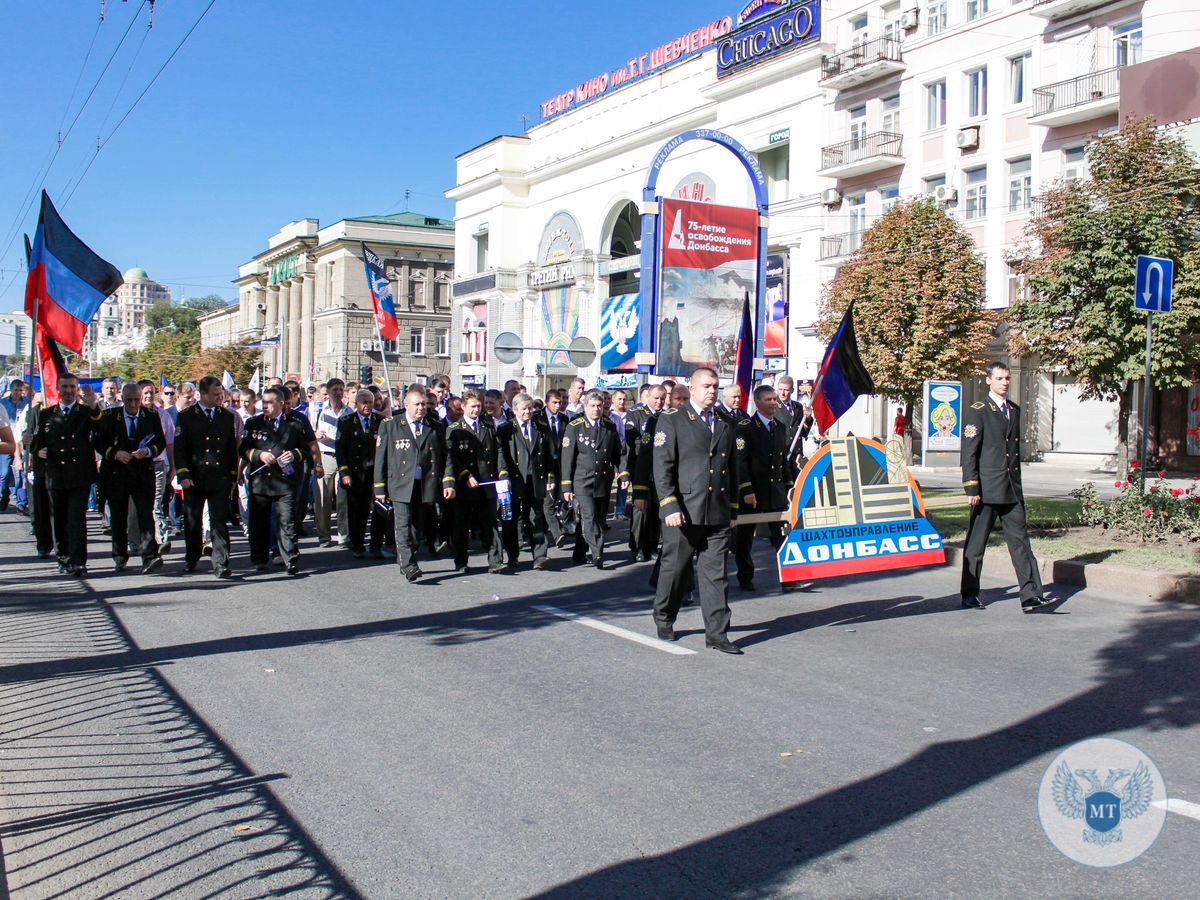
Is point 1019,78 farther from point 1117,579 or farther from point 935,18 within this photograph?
point 1117,579

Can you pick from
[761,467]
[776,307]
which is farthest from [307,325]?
[761,467]

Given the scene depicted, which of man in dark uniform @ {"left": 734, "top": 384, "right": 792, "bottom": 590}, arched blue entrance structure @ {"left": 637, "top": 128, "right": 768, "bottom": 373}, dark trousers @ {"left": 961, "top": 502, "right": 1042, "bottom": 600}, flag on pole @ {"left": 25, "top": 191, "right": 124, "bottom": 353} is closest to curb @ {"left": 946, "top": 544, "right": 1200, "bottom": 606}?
dark trousers @ {"left": 961, "top": 502, "right": 1042, "bottom": 600}

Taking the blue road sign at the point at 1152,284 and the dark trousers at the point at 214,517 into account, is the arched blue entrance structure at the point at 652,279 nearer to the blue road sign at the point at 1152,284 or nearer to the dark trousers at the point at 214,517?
the blue road sign at the point at 1152,284

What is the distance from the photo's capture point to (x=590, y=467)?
40.4 ft

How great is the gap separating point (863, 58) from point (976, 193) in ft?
21.6

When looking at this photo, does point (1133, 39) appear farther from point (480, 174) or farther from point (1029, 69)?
point (480, 174)

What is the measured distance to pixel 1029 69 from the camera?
3362cm

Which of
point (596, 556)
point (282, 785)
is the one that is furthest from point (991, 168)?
point (282, 785)

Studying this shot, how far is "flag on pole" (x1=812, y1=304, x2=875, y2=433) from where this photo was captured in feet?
35.6

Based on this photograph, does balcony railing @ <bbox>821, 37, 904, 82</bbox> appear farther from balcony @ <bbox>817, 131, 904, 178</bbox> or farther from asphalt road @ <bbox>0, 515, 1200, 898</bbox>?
asphalt road @ <bbox>0, 515, 1200, 898</bbox>

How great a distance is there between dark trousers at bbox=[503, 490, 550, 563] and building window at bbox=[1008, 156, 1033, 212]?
25.8 metres

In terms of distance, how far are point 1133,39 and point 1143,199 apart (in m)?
7.55

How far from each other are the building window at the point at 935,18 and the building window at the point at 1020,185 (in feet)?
17.5

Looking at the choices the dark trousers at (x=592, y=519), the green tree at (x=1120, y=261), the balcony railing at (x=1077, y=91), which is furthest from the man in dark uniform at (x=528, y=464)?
the balcony railing at (x=1077, y=91)
